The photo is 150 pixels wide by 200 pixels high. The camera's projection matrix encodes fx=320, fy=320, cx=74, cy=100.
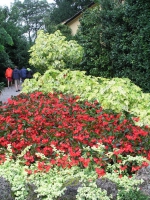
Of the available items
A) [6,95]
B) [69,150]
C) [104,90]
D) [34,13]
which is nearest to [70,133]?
[69,150]

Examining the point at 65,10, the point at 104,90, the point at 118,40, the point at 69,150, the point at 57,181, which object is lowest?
the point at 57,181

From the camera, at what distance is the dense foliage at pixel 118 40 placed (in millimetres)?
8992

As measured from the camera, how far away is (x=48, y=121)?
17.0ft

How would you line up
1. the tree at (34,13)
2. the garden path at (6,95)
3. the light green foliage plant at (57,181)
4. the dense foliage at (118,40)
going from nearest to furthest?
the light green foliage plant at (57,181) < the dense foliage at (118,40) < the garden path at (6,95) < the tree at (34,13)

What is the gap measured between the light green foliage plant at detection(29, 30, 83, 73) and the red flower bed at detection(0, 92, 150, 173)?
530 centimetres

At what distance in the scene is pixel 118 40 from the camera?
10055 mm

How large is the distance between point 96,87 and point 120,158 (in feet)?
11.2

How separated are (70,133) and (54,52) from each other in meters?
6.93

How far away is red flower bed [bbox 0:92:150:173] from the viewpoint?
3846 millimetres

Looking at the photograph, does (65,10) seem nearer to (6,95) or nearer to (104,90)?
(6,95)

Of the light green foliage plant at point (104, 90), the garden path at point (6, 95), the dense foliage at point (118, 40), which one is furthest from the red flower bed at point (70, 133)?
the garden path at point (6, 95)

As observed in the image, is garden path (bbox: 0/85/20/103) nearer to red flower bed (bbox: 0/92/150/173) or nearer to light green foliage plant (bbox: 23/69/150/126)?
light green foliage plant (bbox: 23/69/150/126)

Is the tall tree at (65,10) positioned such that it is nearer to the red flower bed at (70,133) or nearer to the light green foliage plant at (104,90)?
the light green foliage plant at (104,90)

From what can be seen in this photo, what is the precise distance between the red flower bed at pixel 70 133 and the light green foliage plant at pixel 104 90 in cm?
25
